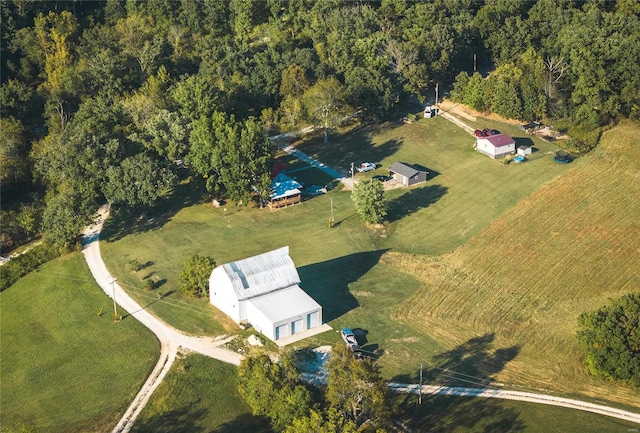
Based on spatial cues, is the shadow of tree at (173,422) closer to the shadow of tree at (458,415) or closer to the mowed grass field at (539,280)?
the shadow of tree at (458,415)

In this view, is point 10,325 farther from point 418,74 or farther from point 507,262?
point 418,74

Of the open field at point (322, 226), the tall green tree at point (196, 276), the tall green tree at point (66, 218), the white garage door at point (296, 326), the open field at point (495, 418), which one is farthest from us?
the tall green tree at point (66, 218)

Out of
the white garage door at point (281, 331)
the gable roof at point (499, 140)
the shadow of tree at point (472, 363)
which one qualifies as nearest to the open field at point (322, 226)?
the gable roof at point (499, 140)

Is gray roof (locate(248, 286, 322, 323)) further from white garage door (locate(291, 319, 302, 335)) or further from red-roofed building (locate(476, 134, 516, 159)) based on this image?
red-roofed building (locate(476, 134, 516, 159))

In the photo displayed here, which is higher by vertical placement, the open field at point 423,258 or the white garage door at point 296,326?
the white garage door at point 296,326

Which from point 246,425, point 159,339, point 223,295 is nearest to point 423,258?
point 223,295

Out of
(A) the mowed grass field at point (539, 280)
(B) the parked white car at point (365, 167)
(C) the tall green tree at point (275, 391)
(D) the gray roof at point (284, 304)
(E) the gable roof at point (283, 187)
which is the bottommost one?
(A) the mowed grass field at point (539, 280)

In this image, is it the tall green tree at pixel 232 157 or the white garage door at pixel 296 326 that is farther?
the tall green tree at pixel 232 157
